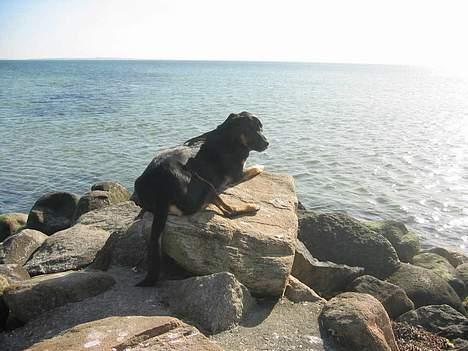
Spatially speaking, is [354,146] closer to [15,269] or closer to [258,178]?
[258,178]

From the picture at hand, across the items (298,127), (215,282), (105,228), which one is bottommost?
(298,127)

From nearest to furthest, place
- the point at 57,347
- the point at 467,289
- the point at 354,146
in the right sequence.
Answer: the point at 57,347 → the point at 467,289 → the point at 354,146

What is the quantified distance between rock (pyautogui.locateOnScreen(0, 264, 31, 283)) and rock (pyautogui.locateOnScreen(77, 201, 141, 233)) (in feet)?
6.96

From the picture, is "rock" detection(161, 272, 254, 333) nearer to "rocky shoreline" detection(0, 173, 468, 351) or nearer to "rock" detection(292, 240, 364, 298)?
"rocky shoreline" detection(0, 173, 468, 351)

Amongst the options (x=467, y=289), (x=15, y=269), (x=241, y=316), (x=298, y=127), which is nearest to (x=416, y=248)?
(x=467, y=289)

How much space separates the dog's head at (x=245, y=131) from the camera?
8383 mm

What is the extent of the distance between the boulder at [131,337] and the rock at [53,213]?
739 centimetres

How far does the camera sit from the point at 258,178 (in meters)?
9.19

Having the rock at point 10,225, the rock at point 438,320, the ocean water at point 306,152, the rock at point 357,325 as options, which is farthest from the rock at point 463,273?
the rock at point 10,225

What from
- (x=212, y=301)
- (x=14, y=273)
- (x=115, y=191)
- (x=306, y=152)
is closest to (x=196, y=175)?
(x=212, y=301)

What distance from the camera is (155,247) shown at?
6477 mm

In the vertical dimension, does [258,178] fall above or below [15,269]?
above

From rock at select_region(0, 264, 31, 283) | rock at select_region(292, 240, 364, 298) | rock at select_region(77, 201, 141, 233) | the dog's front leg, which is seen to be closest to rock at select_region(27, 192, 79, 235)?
rock at select_region(77, 201, 141, 233)

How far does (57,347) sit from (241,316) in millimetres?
2180
